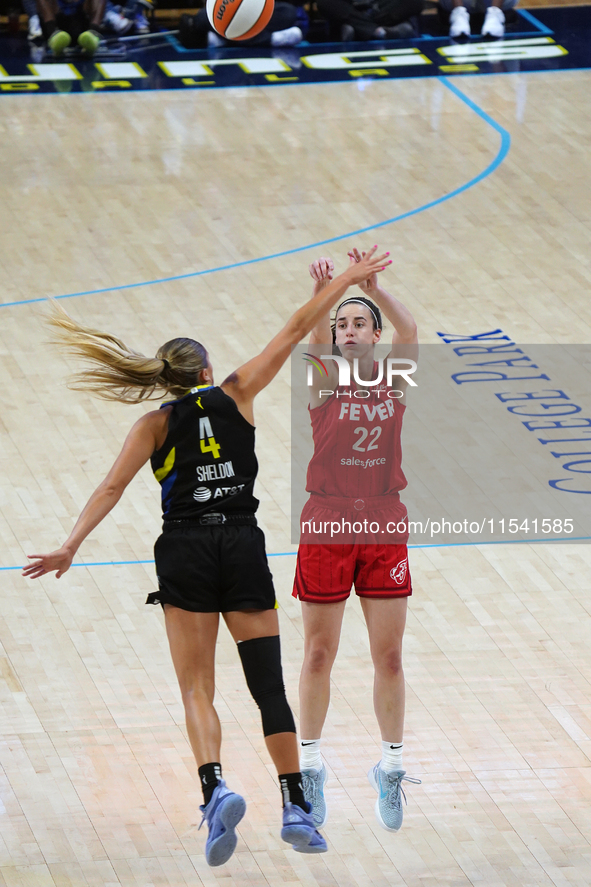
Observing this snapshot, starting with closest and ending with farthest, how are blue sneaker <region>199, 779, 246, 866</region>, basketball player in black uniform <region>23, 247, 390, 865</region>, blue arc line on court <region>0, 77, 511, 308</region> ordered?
blue sneaker <region>199, 779, 246, 866</region> → basketball player in black uniform <region>23, 247, 390, 865</region> → blue arc line on court <region>0, 77, 511, 308</region>

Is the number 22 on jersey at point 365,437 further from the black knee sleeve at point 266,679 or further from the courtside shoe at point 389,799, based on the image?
the courtside shoe at point 389,799

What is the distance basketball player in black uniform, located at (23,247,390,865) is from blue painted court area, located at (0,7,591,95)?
12.0 meters

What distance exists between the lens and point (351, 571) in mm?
6152

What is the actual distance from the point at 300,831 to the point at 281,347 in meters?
1.99

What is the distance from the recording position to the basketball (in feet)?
36.6

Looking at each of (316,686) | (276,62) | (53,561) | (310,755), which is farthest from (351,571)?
(276,62)

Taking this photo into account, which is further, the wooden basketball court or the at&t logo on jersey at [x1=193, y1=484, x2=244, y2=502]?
the wooden basketball court

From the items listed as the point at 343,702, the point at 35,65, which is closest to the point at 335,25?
the point at 35,65

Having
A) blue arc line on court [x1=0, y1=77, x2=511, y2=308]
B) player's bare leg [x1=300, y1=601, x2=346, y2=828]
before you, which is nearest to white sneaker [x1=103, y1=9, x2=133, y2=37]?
blue arc line on court [x1=0, y1=77, x2=511, y2=308]

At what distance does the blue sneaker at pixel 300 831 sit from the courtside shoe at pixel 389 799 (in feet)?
2.87

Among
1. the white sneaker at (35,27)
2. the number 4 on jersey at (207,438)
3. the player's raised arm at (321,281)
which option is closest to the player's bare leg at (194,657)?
the number 4 on jersey at (207,438)

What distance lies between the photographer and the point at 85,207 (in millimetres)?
13750

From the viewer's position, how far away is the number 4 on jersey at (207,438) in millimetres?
5543

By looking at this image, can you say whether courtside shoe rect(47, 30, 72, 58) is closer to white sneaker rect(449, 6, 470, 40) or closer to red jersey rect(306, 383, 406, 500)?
white sneaker rect(449, 6, 470, 40)
